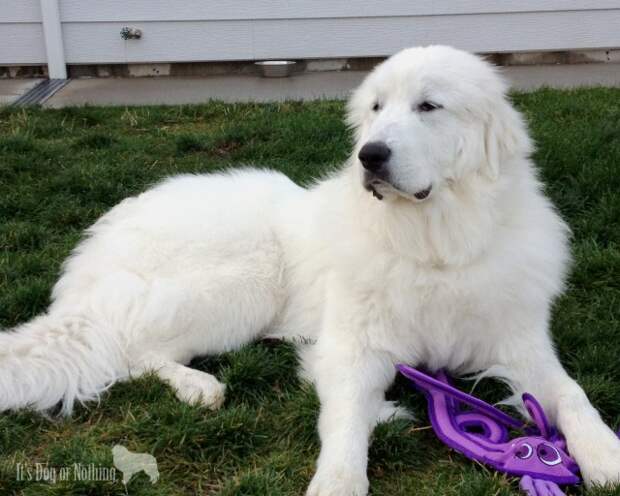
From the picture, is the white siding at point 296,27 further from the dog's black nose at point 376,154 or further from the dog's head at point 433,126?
the dog's black nose at point 376,154

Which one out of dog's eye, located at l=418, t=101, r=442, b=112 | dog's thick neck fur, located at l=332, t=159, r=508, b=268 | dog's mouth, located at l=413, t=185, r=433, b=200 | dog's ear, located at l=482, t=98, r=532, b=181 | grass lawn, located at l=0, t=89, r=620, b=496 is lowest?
grass lawn, located at l=0, t=89, r=620, b=496

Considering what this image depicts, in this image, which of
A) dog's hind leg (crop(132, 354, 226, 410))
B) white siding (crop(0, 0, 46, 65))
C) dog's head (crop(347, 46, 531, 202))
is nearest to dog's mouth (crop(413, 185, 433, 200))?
dog's head (crop(347, 46, 531, 202))

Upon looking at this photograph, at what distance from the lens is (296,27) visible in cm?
907

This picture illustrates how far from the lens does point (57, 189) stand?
200 inches

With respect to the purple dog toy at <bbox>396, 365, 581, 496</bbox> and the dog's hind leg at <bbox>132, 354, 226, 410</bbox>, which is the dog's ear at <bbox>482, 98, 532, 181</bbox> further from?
the dog's hind leg at <bbox>132, 354, 226, 410</bbox>

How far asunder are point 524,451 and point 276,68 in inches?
285

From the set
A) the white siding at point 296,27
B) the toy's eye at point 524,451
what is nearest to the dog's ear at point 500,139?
the toy's eye at point 524,451

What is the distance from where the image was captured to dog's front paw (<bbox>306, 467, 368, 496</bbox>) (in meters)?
2.24

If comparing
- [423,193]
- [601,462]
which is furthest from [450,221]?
[601,462]

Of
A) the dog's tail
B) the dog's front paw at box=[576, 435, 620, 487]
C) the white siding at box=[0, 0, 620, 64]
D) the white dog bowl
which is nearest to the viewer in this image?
the dog's front paw at box=[576, 435, 620, 487]

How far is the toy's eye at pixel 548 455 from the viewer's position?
7.64ft

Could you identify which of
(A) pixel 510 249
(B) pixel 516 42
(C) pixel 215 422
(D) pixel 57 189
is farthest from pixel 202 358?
(B) pixel 516 42

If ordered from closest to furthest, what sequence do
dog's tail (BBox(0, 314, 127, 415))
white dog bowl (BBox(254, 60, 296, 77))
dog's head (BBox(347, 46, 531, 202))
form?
dog's head (BBox(347, 46, 531, 202)) → dog's tail (BBox(0, 314, 127, 415)) → white dog bowl (BBox(254, 60, 296, 77))

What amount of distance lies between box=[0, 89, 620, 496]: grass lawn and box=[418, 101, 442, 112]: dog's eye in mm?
1155
